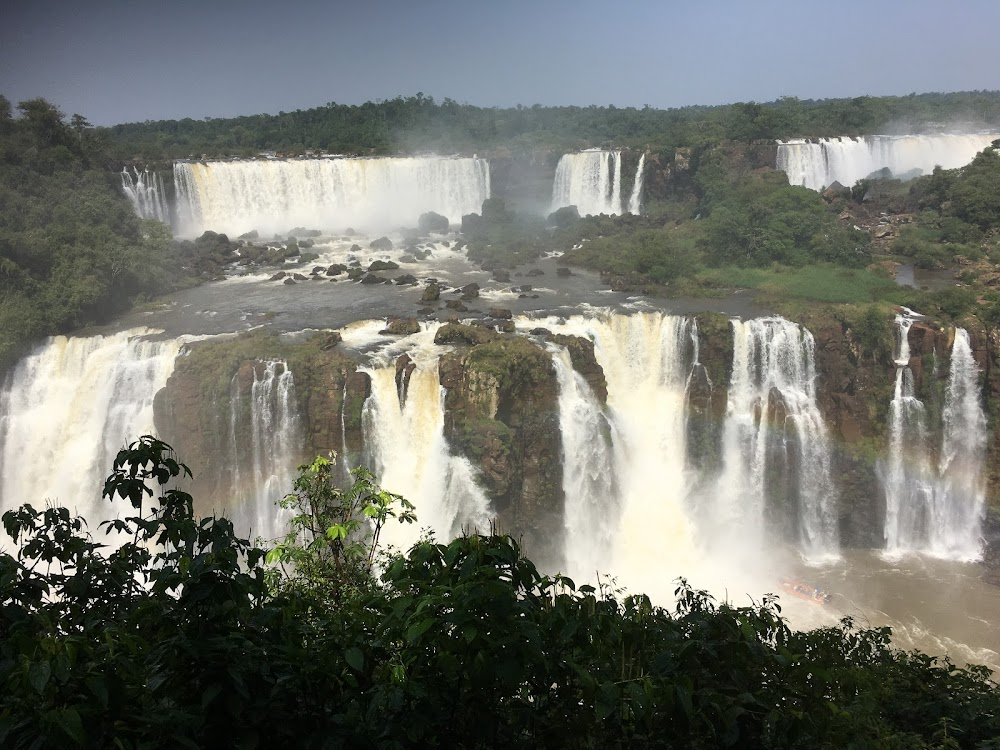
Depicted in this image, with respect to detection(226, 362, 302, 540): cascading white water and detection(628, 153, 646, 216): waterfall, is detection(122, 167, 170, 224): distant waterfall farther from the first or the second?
detection(628, 153, 646, 216): waterfall

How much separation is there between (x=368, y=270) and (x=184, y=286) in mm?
5791

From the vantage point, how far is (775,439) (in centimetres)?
1781

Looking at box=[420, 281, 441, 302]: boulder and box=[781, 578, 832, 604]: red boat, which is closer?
box=[781, 578, 832, 604]: red boat

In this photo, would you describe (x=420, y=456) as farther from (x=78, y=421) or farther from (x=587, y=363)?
(x=78, y=421)

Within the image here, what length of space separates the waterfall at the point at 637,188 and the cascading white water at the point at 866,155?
6083 mm

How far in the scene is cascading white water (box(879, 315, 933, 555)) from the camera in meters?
17.6

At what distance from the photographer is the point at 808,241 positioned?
25531mm

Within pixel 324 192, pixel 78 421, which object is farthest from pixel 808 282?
pixel 324 192

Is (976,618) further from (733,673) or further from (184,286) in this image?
(184,286)

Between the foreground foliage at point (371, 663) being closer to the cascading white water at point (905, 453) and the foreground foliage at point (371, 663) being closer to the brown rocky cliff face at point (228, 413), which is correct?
the brown rocky cliff face at point (228, 413)

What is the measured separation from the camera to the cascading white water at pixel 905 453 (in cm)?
1762

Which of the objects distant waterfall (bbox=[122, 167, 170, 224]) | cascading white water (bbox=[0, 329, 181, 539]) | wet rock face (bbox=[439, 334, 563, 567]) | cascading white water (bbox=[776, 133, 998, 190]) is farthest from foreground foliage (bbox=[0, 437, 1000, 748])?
cascading white water (bbox=[776, 133, 998, 190])

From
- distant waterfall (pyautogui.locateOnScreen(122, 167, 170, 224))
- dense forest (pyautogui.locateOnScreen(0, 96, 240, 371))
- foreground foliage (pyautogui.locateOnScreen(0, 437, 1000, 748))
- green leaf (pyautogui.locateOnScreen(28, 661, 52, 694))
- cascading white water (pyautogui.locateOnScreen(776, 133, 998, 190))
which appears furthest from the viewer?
cascading white water (pyautogui.locateOnScreen(776, 133, 998, 190))

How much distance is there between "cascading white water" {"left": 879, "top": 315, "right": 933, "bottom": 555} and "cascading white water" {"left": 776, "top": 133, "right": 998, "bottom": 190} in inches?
704
